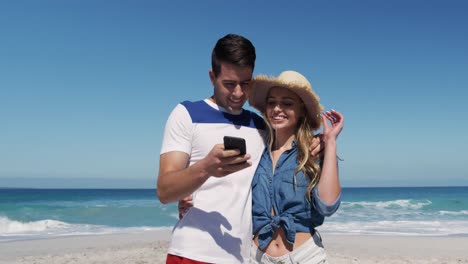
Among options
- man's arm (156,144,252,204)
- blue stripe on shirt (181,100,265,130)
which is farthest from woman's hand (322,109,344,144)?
man's arm (156,144,252,204)

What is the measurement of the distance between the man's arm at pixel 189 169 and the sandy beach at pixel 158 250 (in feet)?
22.5

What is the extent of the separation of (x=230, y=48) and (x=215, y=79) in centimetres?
22

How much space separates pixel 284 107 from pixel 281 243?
93 cm

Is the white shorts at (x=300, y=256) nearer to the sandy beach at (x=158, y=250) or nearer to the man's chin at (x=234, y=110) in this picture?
the man's chin at (x=234, y=110)

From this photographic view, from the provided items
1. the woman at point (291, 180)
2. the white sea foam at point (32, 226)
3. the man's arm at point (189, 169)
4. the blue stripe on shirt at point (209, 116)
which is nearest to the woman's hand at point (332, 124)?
the woman at point (291, 180)

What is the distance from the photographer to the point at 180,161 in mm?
2438

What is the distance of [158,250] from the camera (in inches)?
388

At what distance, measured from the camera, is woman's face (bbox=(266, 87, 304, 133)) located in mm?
3107

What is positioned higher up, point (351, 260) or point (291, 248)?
point (291, 248)

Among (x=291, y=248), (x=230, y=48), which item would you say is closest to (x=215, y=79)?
(x=230, y=48)

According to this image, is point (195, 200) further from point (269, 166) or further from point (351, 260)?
point (351, 260)

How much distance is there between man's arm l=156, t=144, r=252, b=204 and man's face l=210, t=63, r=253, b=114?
0.44 meters

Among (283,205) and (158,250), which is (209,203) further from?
(158,250)

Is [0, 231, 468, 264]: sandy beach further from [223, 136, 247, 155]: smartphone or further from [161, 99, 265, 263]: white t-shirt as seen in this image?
[223, 136, 247, 155]: smartphone
